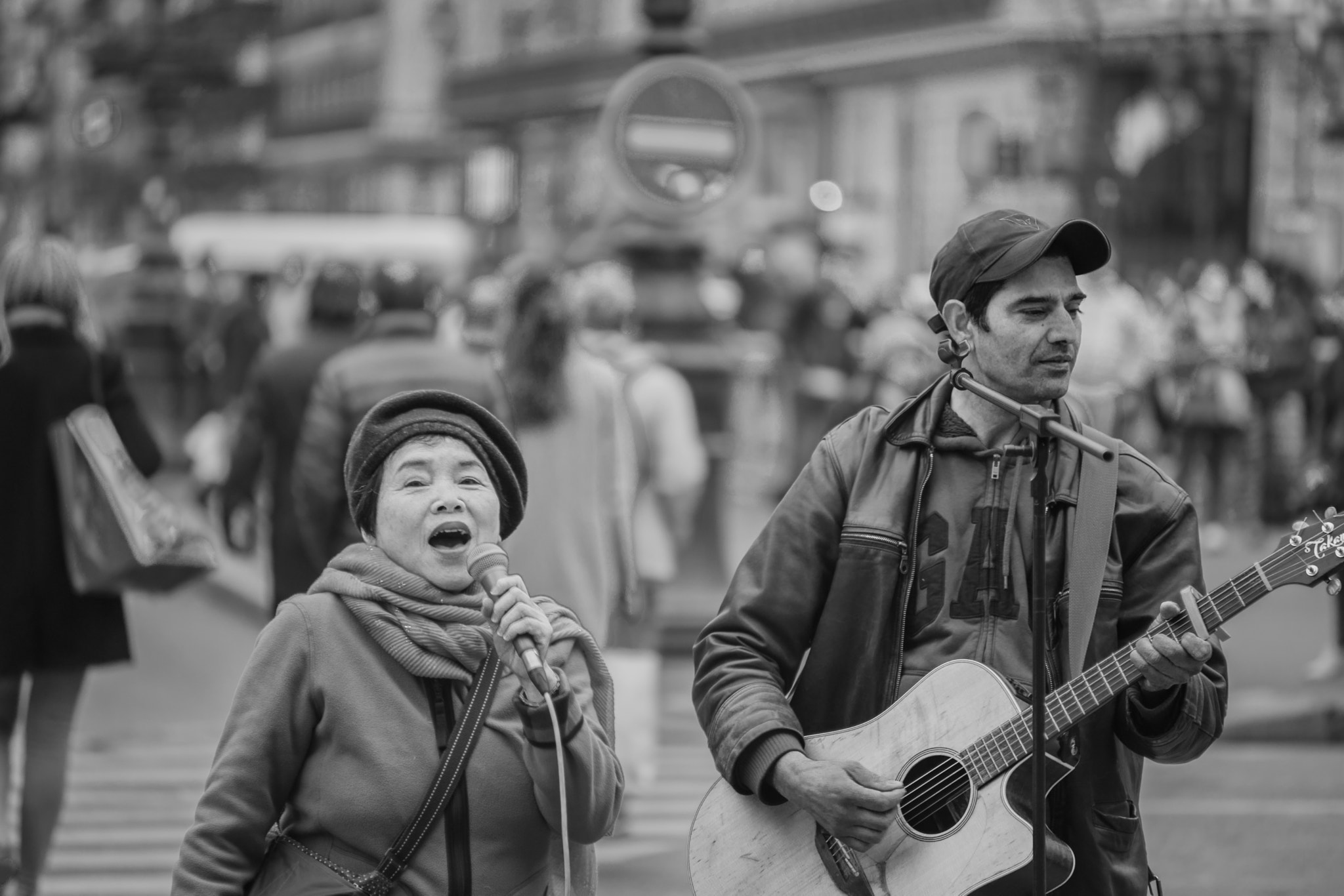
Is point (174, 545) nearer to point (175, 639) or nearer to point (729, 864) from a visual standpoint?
point (729, 864)

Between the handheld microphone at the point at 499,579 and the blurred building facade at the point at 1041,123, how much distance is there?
62.9ft

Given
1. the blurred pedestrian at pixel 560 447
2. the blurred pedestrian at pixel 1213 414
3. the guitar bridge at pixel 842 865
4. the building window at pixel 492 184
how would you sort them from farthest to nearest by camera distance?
the building window at pixel 492 184 → the blurred pedestrian at pixel 1213 414 → the blurred pedestrian at pixel 560 447 → the guitar bridge at pixel 842 865

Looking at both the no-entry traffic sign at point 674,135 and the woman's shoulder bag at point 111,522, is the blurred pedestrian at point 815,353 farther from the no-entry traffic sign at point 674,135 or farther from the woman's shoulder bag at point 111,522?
the woman's shoulder bag at point 111,522

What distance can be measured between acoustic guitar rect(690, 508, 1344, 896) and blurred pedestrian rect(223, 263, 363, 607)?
4431 mm

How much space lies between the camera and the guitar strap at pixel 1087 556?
3.59 meters

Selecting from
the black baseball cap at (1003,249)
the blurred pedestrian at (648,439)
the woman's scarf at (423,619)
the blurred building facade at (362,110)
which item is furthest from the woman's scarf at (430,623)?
the blurred building facade at (362,110)

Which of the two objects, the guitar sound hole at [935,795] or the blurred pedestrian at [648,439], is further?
the blurred pedestrian at [648,439]

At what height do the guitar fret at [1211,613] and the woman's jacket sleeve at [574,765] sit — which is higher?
the guitar fret at [1211,613]

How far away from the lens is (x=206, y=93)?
2027cm

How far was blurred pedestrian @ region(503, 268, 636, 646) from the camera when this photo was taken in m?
7.18

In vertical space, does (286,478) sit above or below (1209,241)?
above

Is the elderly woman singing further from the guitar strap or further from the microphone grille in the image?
the guitar strap

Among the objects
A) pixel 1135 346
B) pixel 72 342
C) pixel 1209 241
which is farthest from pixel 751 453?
pixel 72 342

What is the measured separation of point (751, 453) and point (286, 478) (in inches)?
571
